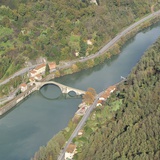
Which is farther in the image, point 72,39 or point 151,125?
point 72,39

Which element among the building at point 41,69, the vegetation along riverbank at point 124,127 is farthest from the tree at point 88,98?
the building at point 41,69

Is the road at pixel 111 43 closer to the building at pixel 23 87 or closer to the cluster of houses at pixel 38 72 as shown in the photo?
the cluster of houses at pixel 38 72

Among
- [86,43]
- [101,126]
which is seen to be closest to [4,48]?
[86,43]

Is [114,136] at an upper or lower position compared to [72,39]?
lower

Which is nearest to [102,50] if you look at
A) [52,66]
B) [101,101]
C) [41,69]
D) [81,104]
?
[52,66]

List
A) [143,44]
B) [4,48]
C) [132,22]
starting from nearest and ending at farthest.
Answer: [4,48], [143,44], [132,22]

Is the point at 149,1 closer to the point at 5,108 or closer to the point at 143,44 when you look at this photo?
the point at 143,44

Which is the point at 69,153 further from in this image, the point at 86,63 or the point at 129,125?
the point at 86,63
